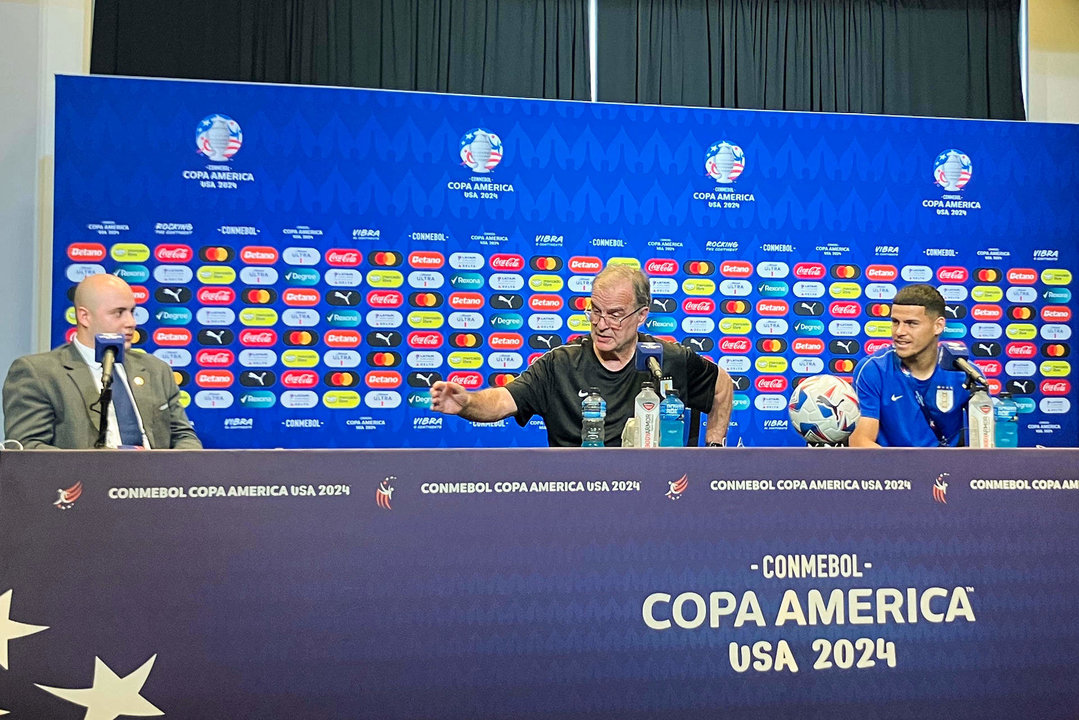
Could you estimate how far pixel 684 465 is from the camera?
2074 millimetres

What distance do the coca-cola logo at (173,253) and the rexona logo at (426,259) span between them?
3.34ft

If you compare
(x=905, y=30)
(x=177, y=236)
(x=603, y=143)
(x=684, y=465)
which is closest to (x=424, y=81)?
(x=603, y=143)

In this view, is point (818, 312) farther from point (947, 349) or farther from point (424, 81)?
point (424, 81)

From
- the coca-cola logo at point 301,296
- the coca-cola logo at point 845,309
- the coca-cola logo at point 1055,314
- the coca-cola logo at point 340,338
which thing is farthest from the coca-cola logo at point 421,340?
the coca-cola logo at point 1055,314

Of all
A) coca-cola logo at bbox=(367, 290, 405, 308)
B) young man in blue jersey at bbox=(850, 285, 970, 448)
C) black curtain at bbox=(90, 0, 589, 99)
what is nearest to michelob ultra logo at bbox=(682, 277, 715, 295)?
black curtain at bbox=(90, 0, 589, 99)

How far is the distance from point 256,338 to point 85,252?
84 centimetres

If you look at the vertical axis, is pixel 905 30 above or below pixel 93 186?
above

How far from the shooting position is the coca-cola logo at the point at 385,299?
14.9ft

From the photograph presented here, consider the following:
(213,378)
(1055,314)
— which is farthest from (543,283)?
(1055,314)

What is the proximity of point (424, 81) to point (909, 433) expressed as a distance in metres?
3.09

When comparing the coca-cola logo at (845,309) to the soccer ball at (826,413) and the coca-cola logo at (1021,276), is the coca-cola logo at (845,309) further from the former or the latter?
the soccer ball at (826,413)

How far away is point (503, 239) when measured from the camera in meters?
4.64

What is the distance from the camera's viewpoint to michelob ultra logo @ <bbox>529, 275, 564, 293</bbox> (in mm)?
4660

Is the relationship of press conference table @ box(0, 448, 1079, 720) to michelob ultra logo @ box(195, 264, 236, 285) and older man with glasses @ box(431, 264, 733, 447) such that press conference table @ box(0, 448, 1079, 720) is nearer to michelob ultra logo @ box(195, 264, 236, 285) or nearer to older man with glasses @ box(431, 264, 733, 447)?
older man with glasses @ box(431, 264, 733, 447)
